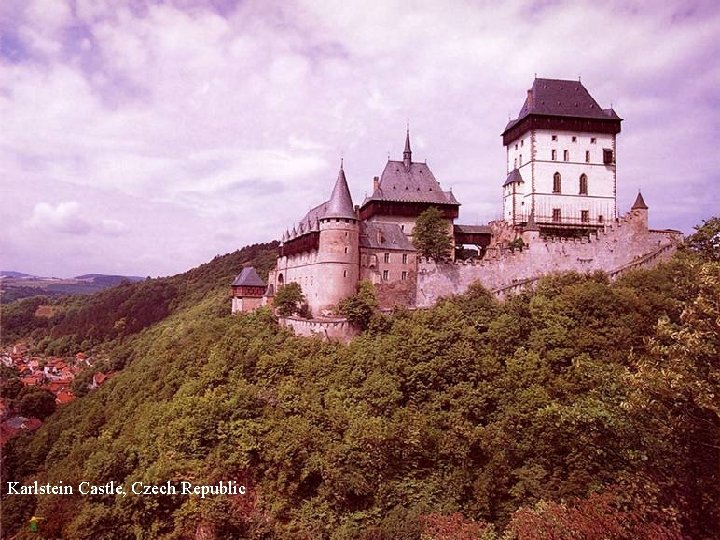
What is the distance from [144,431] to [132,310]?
61078 mm

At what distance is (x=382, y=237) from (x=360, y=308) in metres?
6.56

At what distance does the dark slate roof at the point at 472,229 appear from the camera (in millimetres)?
42125

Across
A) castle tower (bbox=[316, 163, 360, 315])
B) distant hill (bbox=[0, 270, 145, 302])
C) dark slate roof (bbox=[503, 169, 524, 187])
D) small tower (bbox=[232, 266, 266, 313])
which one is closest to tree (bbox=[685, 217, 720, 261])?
dark slate roof (bbox=[503, 169, 524, 187])

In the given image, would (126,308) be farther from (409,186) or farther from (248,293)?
(409,186)

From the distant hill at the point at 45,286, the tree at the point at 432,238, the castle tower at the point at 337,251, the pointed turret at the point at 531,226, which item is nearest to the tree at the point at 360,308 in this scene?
the castle tower at the point at 337,251

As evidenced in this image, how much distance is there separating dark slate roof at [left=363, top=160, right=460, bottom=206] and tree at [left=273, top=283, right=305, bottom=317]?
8962mm

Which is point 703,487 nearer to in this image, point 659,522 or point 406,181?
point 659,522

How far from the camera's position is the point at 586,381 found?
22.4m

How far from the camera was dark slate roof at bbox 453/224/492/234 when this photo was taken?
42125mm

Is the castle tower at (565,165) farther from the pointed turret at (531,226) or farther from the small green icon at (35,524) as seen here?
the small green icon at (35,524)

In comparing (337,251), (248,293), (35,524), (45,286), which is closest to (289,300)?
(337,251)

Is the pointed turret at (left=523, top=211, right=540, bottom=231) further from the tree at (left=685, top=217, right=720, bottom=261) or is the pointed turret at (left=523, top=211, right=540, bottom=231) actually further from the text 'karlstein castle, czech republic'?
the tree at (left=685, top=217, right=720, bottom=261)

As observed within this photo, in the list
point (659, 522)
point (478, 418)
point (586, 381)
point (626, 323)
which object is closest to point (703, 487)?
point (659, 522)

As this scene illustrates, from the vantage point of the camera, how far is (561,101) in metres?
43.3
